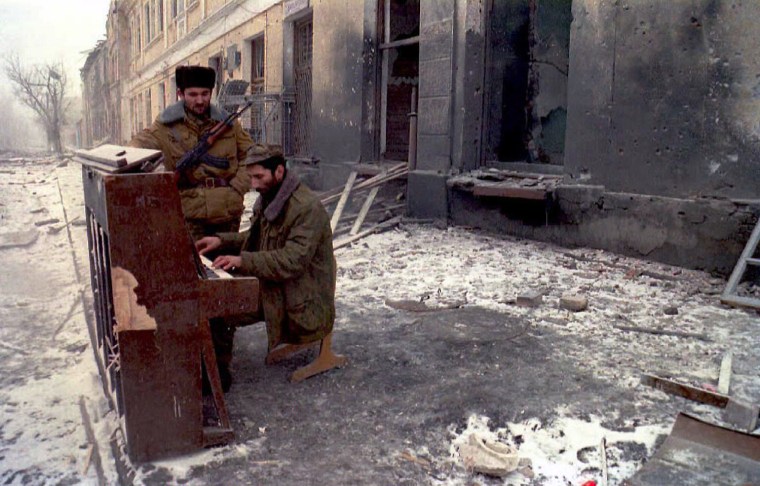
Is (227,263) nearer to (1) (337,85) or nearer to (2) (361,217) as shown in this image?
(2) (361,217)

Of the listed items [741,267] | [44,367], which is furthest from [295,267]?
[741,267]

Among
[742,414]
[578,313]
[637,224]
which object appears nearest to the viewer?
[742,414]

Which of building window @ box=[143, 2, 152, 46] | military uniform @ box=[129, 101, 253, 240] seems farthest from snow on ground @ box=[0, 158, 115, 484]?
building window @ box=[143, 2, 152, 46]

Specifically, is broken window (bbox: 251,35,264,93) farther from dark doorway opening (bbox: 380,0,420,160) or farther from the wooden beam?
the wooden beam

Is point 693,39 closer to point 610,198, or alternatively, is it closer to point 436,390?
point 610,198

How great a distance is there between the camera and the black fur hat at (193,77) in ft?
12.7

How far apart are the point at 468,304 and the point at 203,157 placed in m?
2.30

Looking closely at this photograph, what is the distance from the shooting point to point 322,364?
3.48 metres

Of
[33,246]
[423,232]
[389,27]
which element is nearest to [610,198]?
[423,232]

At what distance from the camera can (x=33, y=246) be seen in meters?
8.16

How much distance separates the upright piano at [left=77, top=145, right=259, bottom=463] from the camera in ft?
7.90

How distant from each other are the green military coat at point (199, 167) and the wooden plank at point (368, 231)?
9.30 ft

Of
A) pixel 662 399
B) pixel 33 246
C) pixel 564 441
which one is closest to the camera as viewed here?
pixel 564 441

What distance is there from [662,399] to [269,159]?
230 centimetres
